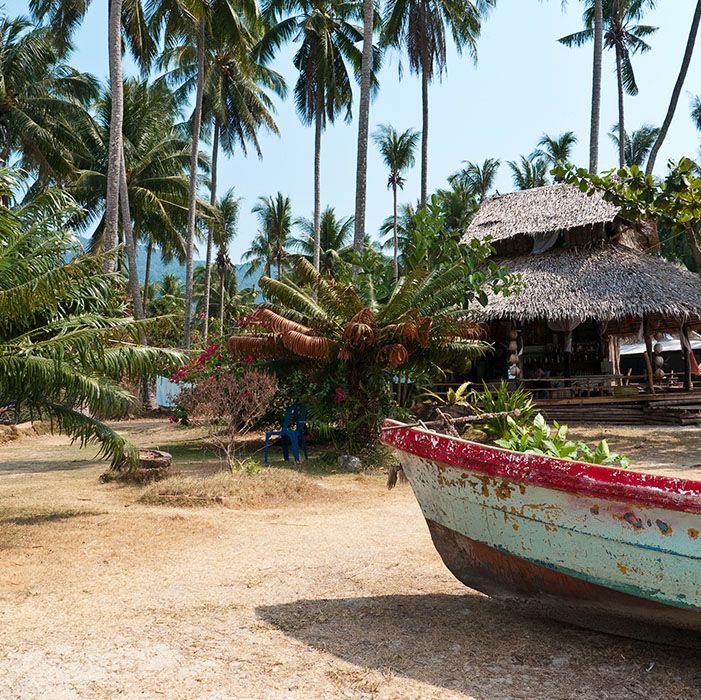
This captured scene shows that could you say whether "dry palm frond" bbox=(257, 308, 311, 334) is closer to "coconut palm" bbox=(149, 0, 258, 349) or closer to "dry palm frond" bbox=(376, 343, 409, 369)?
"dry palm frond" bbox=(376, 343, 409, 369)

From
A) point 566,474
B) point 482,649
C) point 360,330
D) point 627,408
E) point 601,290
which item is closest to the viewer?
point 566,474

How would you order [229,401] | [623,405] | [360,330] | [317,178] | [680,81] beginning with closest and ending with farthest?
[229,401]
[360,330]
[623,405]
[680,81]
[317,178]

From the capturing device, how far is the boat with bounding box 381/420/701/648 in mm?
3258

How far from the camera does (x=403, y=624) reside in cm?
432

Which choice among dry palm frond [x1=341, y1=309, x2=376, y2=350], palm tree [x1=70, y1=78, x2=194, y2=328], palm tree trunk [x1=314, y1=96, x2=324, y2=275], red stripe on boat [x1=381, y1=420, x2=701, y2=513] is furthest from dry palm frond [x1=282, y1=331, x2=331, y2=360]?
palm tree [x1=70, y1=78, x2=194, y2=328]

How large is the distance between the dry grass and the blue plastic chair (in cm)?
243

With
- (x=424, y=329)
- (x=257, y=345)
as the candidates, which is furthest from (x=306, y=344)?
(x=424, y=329)

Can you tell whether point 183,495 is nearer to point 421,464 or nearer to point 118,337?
point 118,337

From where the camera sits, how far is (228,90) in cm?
2886

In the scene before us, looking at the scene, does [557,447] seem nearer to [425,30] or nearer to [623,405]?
[623,405]

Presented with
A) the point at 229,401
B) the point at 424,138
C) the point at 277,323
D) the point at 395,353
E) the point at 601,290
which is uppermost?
the point at 424,138

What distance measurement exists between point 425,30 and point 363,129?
7.76 metres

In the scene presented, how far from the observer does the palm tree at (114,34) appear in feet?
→ 54.4

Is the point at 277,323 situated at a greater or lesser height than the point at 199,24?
lesser
